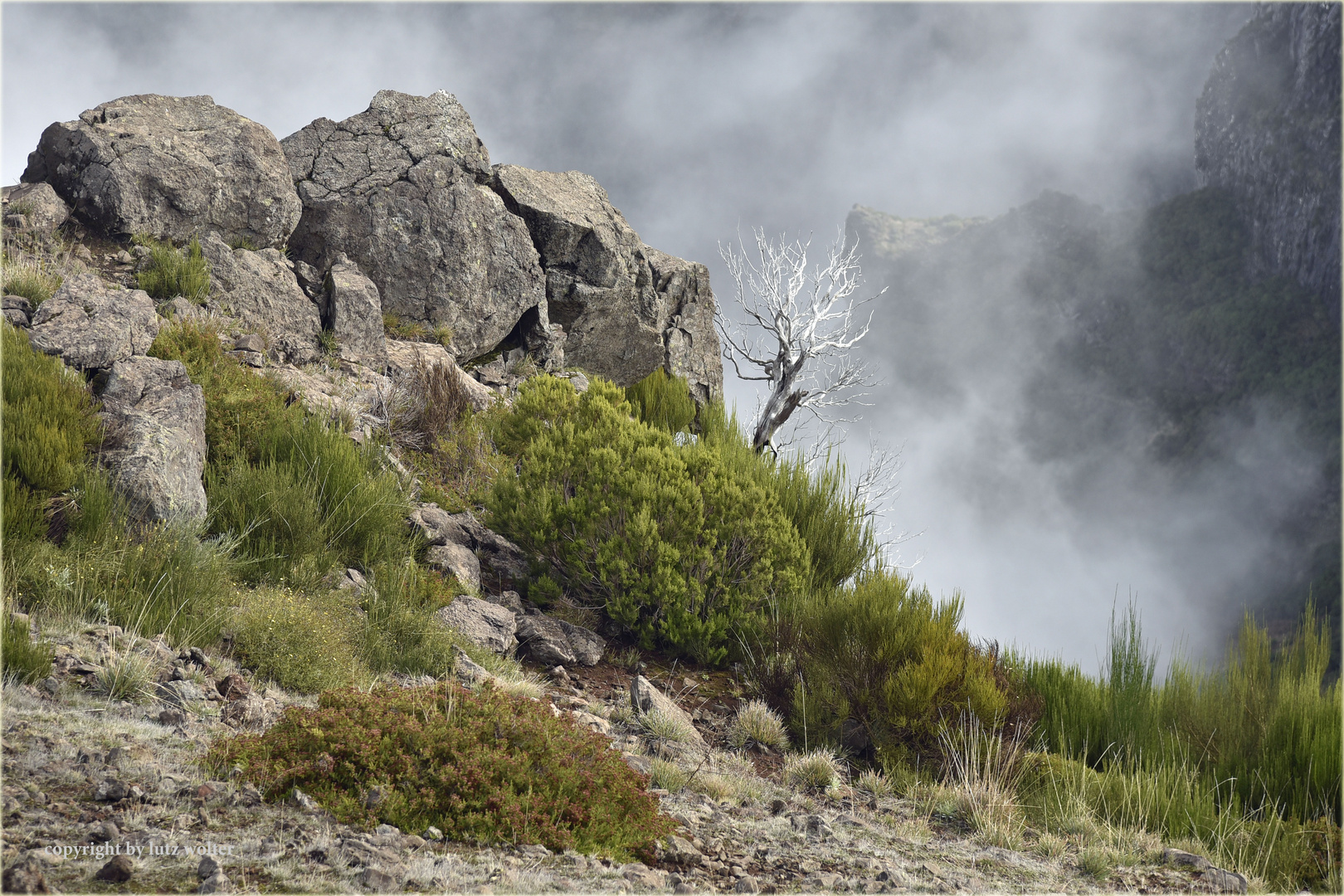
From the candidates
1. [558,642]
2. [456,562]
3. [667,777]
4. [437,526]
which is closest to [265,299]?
[437,526]

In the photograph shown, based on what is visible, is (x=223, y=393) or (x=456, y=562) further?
(x=223, y=393)

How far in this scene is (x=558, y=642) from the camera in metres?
6.48

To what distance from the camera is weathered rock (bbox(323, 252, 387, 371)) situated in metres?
10.9

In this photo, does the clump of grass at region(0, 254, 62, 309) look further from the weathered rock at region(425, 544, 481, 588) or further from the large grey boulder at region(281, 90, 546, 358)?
the weathered rock at region(425, 544, 481, 588)

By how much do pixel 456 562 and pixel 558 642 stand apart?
1194 mm

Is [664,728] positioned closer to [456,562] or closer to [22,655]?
[456,562]

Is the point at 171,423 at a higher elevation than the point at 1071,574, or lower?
lower

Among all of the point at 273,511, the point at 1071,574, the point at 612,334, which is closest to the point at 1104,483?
the point at 1071,574

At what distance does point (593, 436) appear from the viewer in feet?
24.8

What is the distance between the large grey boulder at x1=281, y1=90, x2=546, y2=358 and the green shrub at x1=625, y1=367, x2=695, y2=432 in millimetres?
2575

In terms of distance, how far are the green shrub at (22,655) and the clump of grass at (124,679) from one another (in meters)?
0.23

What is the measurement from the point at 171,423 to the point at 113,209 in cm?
545

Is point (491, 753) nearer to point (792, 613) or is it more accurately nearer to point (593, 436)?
point (792, 613)

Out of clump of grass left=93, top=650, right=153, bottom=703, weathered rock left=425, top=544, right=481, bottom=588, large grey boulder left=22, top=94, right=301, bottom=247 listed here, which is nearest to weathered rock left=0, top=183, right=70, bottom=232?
large grey boulder left=22, top=94, right=301, bottom=247
